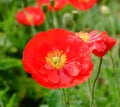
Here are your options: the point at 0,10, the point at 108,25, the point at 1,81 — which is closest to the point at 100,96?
the point at 1,81

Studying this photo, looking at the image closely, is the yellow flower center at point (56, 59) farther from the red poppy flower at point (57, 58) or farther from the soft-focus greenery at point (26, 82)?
the soft-focus greenery at point (26, 82)

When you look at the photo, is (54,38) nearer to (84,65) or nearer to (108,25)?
(84,65)

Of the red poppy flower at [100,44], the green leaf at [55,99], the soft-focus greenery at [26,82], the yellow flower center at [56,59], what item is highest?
the red poppy flower at [100,44]

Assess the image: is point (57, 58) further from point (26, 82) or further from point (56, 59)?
point (26, 82)

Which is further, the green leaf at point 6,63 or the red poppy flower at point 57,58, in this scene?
the green leaf at point 6,63

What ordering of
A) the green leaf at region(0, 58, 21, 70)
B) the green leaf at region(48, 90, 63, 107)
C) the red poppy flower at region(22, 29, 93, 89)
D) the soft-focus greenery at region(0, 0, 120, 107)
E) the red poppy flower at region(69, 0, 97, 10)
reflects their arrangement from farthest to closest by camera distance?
the green leaf at region(0, 58, 21, 70)
the red poppy flower at region(69, 0, 97, 10)
the soft-focus greenery at region(0, 0, 120, 107)
the green leaf at region(48, 90, 63, 107)
the red poppy flower at region(22, 29, 93, 89)

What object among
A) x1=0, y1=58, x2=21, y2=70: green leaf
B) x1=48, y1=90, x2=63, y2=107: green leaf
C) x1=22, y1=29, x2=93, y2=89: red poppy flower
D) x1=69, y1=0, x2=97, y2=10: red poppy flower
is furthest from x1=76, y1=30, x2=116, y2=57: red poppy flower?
x1=0, y1=58, x2=21, y2=70: green leaf

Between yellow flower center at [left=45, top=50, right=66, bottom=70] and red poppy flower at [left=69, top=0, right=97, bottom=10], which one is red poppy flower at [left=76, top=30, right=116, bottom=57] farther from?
red poppy flower at [left=69, top=0, right=97, bottom=10]

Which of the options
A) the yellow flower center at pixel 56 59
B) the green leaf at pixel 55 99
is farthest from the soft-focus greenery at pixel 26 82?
the yellow flower center at pixel 56 59

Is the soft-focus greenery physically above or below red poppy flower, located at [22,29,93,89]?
below

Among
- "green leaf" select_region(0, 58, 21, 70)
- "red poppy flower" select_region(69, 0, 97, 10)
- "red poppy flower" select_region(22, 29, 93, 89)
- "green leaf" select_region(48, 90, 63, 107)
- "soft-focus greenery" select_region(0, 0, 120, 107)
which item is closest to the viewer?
"red poppy flower" select_region(22, 29, 93, 89)
